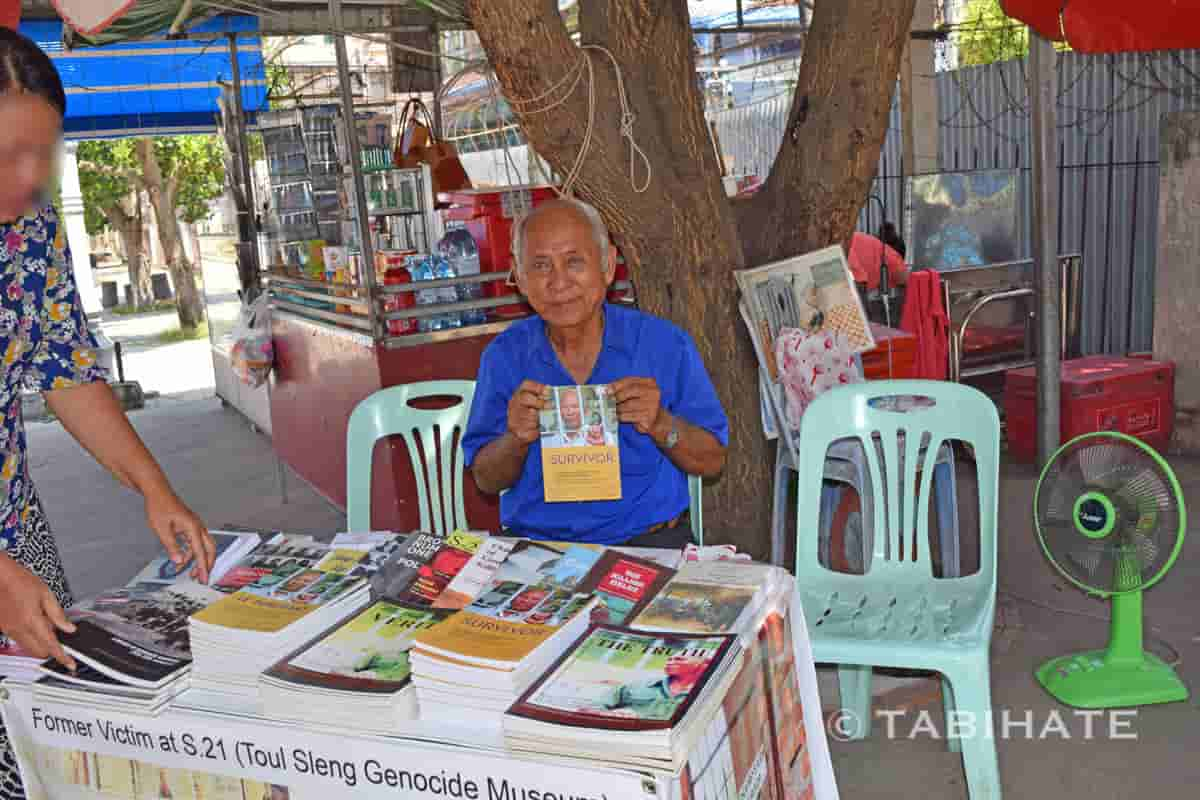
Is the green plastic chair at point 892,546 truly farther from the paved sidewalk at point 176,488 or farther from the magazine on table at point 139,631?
the paved sidewalk at point 176,488

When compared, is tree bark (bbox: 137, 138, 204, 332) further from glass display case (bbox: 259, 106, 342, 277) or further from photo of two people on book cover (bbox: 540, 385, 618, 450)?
photo of two people on book cover (bbox: 540, 385, 618, 450)

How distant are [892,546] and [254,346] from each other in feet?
15.5

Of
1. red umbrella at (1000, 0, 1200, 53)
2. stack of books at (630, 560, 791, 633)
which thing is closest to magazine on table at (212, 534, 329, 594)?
stack of books at (630, 560, 791, 633)

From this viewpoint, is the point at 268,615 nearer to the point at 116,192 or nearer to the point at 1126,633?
the point at 1126,633

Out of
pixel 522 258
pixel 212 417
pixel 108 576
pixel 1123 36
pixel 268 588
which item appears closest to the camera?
pixel 268 588

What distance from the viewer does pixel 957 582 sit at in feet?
9.78

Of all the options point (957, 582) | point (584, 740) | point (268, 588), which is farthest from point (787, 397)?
point (584, 740)

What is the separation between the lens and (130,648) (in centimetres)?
188

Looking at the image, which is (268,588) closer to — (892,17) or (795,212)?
(795,212)

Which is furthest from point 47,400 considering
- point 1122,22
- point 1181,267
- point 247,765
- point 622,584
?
point 1181,267

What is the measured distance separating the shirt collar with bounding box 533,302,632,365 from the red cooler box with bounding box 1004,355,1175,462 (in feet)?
12.1

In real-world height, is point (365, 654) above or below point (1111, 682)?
above

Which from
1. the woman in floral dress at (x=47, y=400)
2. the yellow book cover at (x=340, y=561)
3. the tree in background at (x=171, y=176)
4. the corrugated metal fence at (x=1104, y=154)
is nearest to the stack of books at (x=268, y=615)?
the yellow book cover at (x=340, y=561)

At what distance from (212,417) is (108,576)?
4.41 metres
